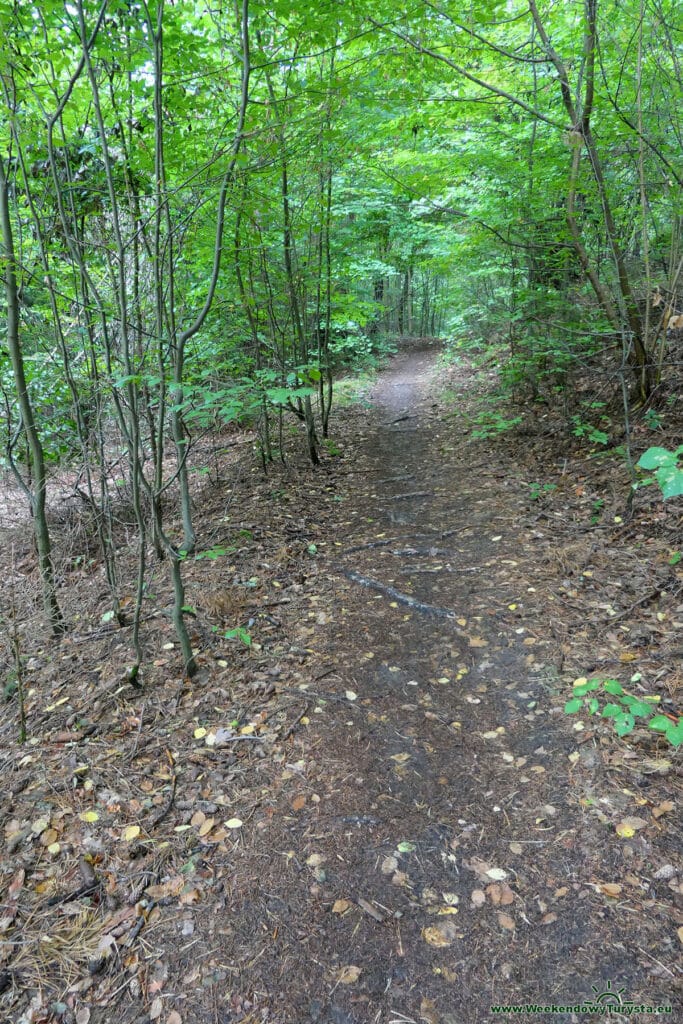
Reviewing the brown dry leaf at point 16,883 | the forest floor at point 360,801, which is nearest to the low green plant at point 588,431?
the forest floor at point 360,801

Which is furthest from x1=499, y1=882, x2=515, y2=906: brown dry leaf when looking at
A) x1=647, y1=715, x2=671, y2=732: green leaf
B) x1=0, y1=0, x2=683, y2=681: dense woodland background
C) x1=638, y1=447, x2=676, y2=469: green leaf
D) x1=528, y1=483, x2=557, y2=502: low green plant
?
x1=528, y1=483, x2=557, y2=502: low green plant

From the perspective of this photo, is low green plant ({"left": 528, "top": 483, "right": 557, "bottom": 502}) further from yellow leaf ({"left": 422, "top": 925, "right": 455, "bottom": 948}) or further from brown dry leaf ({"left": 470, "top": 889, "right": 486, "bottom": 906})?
yellow leaf ({"left": 422, "top": 925, "right": 455, "bottom": 948})

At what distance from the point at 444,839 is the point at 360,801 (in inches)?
18.1

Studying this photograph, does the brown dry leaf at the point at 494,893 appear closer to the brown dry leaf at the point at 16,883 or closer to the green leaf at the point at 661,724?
the green leaf at the point at 661,724

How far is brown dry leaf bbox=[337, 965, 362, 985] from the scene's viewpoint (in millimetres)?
2119

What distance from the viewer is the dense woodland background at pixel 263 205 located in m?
3.69

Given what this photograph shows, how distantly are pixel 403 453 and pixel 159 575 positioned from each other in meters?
4.97

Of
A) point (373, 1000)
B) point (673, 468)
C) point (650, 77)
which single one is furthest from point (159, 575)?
point (650, 77)

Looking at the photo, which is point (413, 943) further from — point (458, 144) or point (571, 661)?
point (458, 144)

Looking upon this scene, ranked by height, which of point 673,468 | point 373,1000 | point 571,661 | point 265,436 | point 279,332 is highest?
point 279,332

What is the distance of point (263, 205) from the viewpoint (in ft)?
17.6

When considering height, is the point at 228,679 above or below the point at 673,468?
below

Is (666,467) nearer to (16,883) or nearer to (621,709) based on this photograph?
(621,709)

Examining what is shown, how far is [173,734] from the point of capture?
3.41 m
